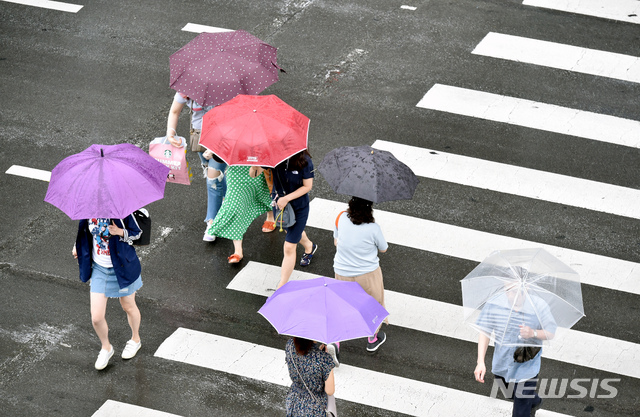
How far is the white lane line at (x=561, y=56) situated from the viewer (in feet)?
37.0

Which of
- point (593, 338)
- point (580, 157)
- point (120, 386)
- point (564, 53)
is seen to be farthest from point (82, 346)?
point (564, 53)

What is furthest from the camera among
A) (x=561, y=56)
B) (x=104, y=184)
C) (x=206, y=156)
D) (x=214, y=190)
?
(x=561, y=56)

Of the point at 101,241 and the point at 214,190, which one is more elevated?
the point at 101,241

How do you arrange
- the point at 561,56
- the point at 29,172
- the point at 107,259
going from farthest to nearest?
the point at 561,56 → the point at 29,172 → the point at 107,259

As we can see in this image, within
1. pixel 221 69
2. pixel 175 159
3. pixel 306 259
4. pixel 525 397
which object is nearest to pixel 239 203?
pixel 175 159

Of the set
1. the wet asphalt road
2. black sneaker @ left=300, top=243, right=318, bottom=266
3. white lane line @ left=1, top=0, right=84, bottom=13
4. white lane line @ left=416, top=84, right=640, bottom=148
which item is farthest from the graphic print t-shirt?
white lane line @ left=1, top=0, right=84, bottom=13

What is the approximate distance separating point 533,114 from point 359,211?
480 centimetres

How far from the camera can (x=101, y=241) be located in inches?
251

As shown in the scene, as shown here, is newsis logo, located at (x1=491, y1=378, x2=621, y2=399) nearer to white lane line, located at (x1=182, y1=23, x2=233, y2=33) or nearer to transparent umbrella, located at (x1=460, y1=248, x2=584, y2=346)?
transparent umbrella, located at (x1=460, y1=248, x2=584, y2=346)

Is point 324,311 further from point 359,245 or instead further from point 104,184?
point 104,184

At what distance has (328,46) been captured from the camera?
38.9 feet

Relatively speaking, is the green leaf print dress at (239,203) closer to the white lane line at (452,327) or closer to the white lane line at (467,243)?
the white lane line at (452,327)

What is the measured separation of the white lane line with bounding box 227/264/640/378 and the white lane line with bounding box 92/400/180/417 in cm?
173

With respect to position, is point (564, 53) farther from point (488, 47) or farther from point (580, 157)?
point (580, 157)
